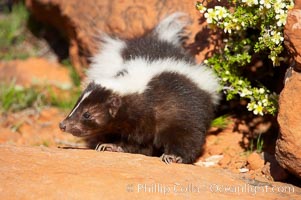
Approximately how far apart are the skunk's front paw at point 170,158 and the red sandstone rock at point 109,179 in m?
0.11

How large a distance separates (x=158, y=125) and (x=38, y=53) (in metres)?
4.09

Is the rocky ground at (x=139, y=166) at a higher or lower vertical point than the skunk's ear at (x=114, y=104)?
lower

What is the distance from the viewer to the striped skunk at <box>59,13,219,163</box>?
16.2ft

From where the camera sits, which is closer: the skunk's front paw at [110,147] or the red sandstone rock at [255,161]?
the red sandstone rock at [255,161]

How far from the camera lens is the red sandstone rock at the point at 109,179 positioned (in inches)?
143

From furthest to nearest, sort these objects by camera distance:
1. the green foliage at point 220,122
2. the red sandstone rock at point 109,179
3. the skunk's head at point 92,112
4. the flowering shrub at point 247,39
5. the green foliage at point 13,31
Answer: the green foliage at point 13,31 < the green foliage at point 220,122 < the skunk's head at point 92,112 < the flowering shrub at point 247,39 < the red sandstone rock at point 109,179

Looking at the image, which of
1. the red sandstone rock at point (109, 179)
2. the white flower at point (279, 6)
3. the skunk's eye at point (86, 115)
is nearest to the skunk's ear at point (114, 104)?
the skunk's eye at point (86, 115)

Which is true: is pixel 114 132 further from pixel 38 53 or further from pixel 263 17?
pixel 38 53

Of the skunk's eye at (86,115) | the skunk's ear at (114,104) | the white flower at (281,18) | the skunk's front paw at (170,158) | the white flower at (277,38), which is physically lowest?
the skunk's front paw at (170,158)

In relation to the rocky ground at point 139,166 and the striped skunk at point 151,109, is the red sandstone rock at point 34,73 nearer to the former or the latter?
the rocky ground at point 139,166

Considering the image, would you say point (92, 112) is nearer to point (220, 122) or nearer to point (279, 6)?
point (220, 122)

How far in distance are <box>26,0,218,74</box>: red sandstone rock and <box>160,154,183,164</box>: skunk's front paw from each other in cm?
135

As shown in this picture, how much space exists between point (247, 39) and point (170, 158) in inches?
55.6

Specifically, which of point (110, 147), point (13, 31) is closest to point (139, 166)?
point (110, 147)
